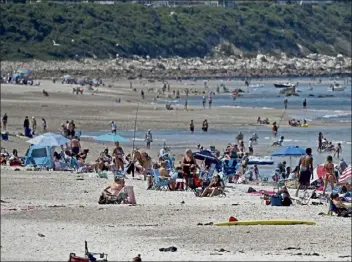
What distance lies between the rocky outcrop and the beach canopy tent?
62.4 m

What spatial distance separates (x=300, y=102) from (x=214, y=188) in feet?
152

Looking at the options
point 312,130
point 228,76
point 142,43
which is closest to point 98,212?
point 312,130

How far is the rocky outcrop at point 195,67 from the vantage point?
323 ft

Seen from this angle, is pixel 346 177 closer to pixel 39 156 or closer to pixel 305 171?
pixel 305 171

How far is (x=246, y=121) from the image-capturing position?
157ft

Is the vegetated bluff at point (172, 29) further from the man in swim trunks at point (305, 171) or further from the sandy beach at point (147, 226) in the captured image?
the sandy beach at point (147, 226)

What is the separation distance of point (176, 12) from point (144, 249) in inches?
5319

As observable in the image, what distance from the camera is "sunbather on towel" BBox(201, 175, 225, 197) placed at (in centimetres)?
2073

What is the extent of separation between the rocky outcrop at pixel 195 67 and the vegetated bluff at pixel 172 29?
2.11 metres

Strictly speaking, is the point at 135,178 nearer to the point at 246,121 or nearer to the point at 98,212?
the point at 98,212

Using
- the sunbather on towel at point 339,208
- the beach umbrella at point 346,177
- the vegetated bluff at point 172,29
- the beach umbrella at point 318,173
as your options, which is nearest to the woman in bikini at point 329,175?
the beach umbrella at point 346,177

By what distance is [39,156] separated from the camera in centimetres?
2527

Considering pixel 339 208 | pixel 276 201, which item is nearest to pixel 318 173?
pixel 276 201

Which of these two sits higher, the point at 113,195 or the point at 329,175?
the point at 329,175
